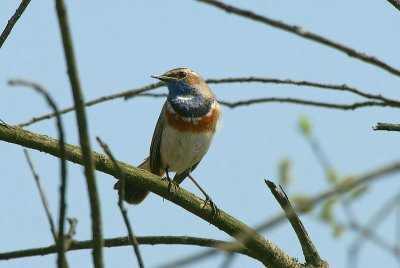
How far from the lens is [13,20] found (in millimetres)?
4285

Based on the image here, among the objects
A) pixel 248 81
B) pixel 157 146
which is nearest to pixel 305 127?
pixel 248 81

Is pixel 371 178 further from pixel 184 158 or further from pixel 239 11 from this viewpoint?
pixel 184 158

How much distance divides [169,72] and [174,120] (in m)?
1.26

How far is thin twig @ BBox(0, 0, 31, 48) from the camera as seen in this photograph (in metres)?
4.25

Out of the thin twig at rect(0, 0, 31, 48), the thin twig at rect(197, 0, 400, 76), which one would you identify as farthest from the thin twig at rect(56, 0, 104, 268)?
the thin twig at rect(0, 0, 31, 48)

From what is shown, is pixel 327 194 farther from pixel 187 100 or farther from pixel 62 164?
pixel 187 100

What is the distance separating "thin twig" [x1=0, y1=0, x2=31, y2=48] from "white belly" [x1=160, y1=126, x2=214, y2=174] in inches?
141

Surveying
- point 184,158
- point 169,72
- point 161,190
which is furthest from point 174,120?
point 161,190

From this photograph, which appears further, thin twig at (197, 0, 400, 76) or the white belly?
the white belly

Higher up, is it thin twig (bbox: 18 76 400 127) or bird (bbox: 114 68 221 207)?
bird (bbox: 114 68 221 207)

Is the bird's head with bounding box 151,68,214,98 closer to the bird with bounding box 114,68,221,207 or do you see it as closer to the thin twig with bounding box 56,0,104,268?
the bird with bounding box 114,68,221,207

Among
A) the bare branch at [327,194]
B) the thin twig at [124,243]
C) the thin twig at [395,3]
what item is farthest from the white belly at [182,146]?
the bare branch at [327,194]

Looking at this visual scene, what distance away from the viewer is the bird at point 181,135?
25.3 ft

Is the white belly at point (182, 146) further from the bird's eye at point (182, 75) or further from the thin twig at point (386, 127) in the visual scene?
the thin twig at point (386, 127)
